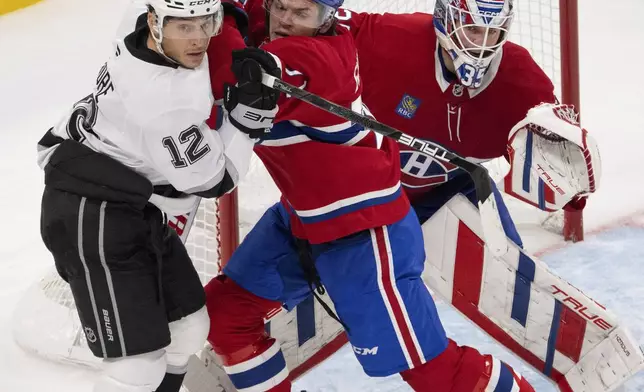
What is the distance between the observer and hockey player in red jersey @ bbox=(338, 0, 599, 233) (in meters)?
2.12

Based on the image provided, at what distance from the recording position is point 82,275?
6.12 feet

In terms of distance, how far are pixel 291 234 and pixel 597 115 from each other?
2167mm

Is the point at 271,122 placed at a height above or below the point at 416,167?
above

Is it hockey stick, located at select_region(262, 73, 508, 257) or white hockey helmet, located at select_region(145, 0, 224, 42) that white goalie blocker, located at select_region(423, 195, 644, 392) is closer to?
hockey stick, located at select_region(262, 73, 508, 257)

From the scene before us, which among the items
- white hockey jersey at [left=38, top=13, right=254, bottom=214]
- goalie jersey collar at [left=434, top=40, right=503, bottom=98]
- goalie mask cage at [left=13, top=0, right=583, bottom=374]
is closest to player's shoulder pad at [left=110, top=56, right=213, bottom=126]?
white hockey jersey at [left=38, top=13, right=254, bottom=214]

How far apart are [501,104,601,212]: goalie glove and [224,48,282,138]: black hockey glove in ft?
2.07

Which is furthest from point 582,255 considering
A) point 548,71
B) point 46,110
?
point 46,110

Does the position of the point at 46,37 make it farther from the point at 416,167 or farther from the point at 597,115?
the point at 416,167

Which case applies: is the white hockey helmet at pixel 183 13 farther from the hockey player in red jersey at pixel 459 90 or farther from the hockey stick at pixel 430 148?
the hockey player in red jersey at pixel 459 90

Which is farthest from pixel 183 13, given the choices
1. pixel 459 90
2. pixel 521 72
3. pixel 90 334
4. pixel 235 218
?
pixel 235 218

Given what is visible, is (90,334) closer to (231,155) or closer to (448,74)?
(231,155)

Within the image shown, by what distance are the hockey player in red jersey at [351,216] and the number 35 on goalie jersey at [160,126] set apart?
0.32 ft

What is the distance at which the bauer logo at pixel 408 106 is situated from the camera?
226 centimetres

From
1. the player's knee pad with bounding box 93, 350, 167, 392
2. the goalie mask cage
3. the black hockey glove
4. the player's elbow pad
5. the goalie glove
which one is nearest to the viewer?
the black hockey glove
